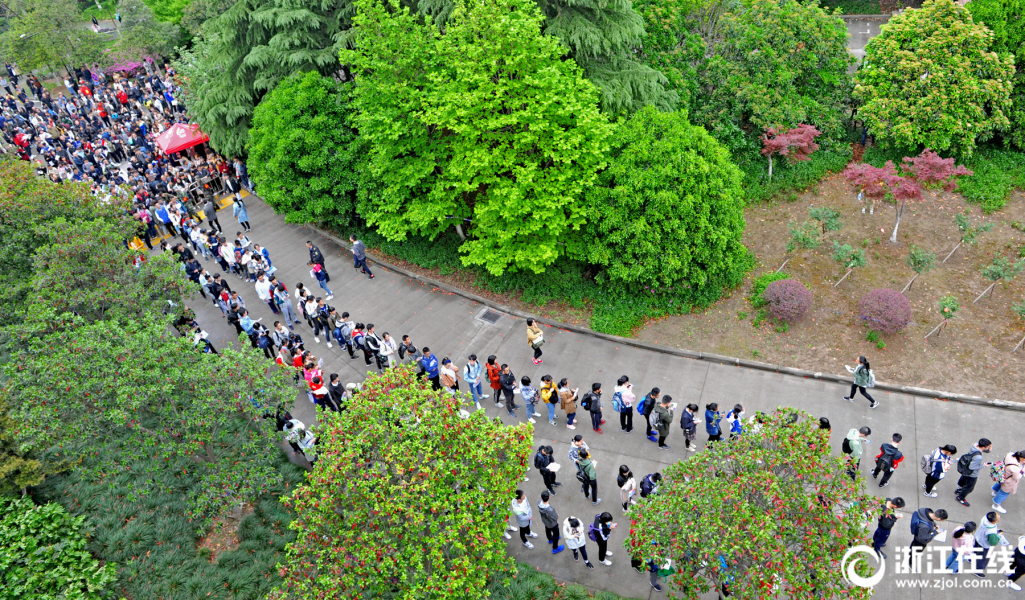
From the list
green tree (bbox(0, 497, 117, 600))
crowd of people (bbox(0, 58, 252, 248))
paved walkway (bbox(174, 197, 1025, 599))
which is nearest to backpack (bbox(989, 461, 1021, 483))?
paved walkway (bbox(174, 197, 1025, 599))

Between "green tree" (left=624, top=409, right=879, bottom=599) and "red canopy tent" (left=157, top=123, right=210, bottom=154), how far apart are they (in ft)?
77.1

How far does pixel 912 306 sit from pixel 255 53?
20.8 metres

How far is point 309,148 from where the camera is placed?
63.2 ft

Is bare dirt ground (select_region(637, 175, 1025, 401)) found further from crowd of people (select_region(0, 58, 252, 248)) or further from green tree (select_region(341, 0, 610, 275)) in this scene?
crowd of people (select_region(0, 58, 252, 248))

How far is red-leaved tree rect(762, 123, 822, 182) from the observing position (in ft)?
63.9

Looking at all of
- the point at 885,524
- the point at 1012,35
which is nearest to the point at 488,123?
the point at 885,524

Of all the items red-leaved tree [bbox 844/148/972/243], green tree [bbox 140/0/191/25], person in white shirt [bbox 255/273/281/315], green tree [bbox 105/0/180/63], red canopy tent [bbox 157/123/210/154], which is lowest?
person in white shirt [bbox 255/273/281/315]

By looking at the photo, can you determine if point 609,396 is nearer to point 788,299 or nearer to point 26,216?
point 788,299

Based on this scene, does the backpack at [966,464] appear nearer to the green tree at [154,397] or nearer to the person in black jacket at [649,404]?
the person in black jacket at [649,404]

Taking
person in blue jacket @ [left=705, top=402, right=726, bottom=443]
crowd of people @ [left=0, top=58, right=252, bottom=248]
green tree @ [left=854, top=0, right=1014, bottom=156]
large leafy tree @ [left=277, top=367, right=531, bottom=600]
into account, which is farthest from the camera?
crowd of people @ [left=0, top=58, right=252, bottom=248]

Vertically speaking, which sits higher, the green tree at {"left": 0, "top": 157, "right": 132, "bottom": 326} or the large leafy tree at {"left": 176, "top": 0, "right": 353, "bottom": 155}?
the large leafy tree at {"left": 176, "top": 0, "right": 353, "bottom": 155}

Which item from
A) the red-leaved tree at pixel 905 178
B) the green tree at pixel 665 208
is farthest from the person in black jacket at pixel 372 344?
the red-leaved tree at pixel 905 178

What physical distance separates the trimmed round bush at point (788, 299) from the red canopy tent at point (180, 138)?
2182 centimetres

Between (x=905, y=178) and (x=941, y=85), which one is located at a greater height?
(x=941, y=85)
